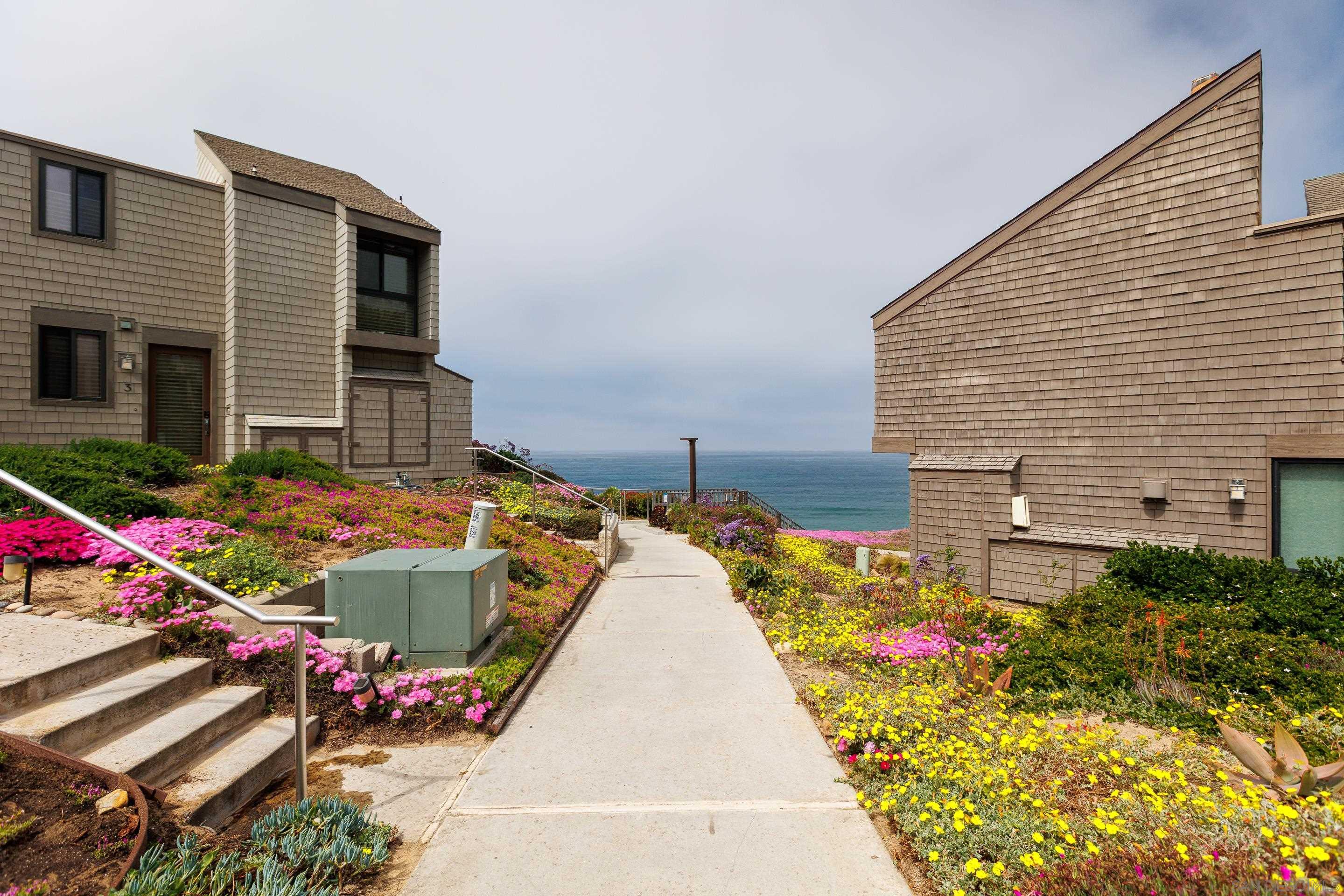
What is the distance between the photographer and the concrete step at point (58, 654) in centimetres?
354

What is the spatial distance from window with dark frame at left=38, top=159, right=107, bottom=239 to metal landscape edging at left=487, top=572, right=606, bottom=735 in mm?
12040

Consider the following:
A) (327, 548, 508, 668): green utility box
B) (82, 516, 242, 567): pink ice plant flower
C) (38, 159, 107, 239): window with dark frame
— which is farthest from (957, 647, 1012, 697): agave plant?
(38, 159, 107, 239): window with dark frame

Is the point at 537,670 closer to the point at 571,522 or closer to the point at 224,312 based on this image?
the point at 571,522

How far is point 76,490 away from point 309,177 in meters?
11.3

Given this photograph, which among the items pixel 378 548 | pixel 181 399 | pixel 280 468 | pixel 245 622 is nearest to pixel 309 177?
pixel 181 399

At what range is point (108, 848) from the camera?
266 cm

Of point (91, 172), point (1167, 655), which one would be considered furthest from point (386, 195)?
point (1167, 655)

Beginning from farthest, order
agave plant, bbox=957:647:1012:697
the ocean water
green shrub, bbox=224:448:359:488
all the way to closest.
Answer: the ocean water
green shrub, bbox=224:448:359:488
agave plant, bbox=957:647:1012:697

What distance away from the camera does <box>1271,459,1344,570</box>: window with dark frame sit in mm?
7703

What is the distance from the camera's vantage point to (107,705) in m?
3.65

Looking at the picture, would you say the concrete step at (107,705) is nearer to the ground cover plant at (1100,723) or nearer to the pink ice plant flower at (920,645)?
the ground cover plant at (1100,723)

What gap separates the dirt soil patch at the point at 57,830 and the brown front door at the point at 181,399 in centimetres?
1171

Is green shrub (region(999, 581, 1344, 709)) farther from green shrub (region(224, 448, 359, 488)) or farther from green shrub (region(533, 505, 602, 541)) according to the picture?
green shrub (region(224, 448, 359, 488))

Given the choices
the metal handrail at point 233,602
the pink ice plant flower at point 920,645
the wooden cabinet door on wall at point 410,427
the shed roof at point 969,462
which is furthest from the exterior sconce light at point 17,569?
the shed roof at point 969,462
